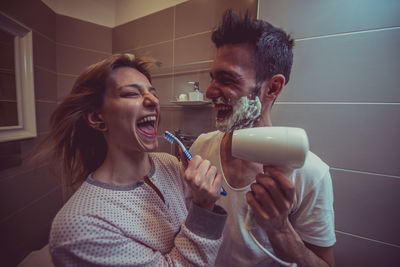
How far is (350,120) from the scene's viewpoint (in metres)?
0.81

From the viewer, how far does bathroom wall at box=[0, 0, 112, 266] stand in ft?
3.77

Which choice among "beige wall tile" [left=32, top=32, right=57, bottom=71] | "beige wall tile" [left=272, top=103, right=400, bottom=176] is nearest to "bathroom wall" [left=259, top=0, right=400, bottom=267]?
"beige wall tile" [left=272, top=103, right=400, bottom=176]

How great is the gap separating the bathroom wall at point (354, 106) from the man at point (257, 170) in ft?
1.01

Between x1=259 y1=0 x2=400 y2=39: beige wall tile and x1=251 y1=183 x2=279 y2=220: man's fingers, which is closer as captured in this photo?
x1=251 y1=183 x2=279 y2=220: man's fingers

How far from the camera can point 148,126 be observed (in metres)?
0.63

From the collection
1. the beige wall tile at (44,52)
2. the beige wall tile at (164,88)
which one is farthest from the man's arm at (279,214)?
the beige wall tile at (44,52)

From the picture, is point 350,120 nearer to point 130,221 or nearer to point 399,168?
point 399,168

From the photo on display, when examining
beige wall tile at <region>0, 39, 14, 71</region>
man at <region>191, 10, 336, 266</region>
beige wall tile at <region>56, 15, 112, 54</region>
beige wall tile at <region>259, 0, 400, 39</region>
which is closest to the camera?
man at <region>191, 10, 336, 266</region>

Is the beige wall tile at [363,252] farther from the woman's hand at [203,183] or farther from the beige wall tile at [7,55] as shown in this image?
the beige wall tile at [7,55]

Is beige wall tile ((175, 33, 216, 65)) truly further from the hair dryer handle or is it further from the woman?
the hair dryer handle

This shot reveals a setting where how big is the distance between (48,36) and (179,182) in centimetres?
182

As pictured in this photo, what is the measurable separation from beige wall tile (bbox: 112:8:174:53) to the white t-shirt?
143cm

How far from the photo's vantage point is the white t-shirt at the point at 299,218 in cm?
54

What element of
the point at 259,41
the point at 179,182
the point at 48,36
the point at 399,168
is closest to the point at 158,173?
the point at 179,182
